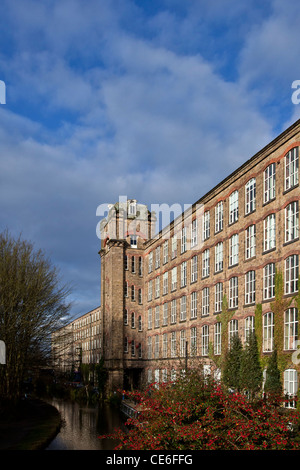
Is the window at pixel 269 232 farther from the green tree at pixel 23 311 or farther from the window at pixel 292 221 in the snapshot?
the green tree at pixel 23 311

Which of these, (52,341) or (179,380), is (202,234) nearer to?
(52,341)

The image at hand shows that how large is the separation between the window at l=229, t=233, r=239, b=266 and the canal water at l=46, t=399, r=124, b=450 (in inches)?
574

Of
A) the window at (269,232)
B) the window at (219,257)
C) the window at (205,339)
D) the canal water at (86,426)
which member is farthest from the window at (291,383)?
the window at (205,339)

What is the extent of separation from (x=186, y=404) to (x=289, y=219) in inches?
706

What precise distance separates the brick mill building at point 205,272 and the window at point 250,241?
0.08 meters

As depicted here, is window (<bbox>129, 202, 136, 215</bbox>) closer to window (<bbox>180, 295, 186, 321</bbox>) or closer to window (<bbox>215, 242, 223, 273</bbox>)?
window (<bbox>180, 295, 186, 321</bbox>)

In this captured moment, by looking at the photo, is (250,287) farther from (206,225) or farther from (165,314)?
(165,314)

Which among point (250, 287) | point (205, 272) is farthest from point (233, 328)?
point (205, 272)

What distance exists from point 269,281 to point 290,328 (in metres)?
3.93

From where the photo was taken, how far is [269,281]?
31391 millimetres

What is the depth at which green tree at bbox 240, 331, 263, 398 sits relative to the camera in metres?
29.9
